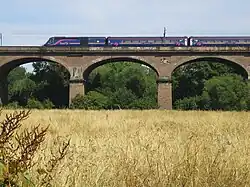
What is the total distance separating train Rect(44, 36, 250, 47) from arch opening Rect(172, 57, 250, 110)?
1.58 m

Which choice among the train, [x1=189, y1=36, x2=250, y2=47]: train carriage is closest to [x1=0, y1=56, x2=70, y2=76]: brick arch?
the train

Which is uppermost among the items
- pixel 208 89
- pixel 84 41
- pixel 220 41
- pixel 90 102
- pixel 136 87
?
pixel 84 41

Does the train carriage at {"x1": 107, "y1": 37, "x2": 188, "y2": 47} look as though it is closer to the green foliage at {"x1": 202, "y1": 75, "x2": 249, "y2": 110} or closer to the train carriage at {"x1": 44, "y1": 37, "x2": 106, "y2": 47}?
the train carriage at {"x1": 44, "y1": 37, "x2": 106, "y2": 47}

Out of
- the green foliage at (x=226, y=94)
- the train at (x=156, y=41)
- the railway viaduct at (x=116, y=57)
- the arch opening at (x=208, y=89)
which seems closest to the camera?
the train at (x=156, y=41)

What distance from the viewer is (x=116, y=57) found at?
41.6 meters

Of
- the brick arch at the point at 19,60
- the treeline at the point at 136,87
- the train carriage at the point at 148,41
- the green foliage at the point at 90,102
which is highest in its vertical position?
the train carriage at the point at 148,41

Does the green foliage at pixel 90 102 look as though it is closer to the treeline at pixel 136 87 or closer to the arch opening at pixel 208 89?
the treeline at pixel 136 87

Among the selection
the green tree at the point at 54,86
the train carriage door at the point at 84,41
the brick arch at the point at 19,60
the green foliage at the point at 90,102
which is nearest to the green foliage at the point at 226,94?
the green foliage at the point at 90,102

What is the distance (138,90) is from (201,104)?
407 inches

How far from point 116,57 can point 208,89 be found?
37.9 feet

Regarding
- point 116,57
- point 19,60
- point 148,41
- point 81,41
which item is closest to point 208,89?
point 148,41

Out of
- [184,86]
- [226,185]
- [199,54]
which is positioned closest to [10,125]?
[226,185]

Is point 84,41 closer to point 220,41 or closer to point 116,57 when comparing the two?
point 116,57

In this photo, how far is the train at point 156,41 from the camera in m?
40.7
